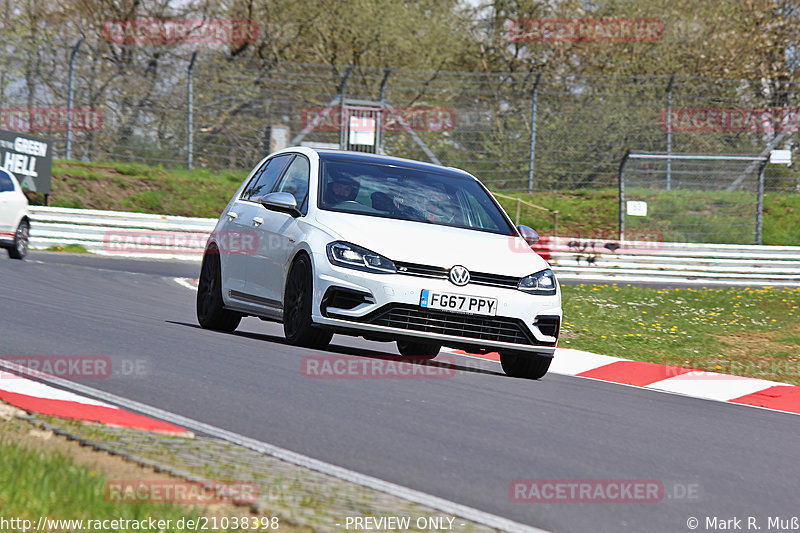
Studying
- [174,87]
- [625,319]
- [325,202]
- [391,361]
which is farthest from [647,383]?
[174,87]

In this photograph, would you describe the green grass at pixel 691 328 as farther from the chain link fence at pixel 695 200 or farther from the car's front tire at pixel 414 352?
the chain link fence at pixel 695 200

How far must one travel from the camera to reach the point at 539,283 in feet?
28.5

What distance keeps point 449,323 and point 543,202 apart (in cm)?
2252

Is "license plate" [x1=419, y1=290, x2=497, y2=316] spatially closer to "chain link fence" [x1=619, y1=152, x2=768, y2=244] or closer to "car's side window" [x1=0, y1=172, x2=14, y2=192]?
"car's side window" [x1=0, y1=172, x2=14, y2=192]

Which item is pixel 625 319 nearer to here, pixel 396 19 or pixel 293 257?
pixel 293 257

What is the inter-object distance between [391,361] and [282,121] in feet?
65.6

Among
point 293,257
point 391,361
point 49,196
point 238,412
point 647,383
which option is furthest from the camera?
point 49,196

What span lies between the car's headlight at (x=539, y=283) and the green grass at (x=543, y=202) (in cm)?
1881

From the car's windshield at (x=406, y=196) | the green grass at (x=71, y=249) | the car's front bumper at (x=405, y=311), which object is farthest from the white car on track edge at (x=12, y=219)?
the car's front bumper at (x=405, y=311)

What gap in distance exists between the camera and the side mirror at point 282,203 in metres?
8.99

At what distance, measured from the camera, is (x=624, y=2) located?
4053 centimetres

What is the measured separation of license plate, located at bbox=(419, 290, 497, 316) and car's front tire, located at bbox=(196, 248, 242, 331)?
2.71 m

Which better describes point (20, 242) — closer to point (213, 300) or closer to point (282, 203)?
point (213, 300)

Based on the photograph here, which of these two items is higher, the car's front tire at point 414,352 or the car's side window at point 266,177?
the car's side window at point 266,177
